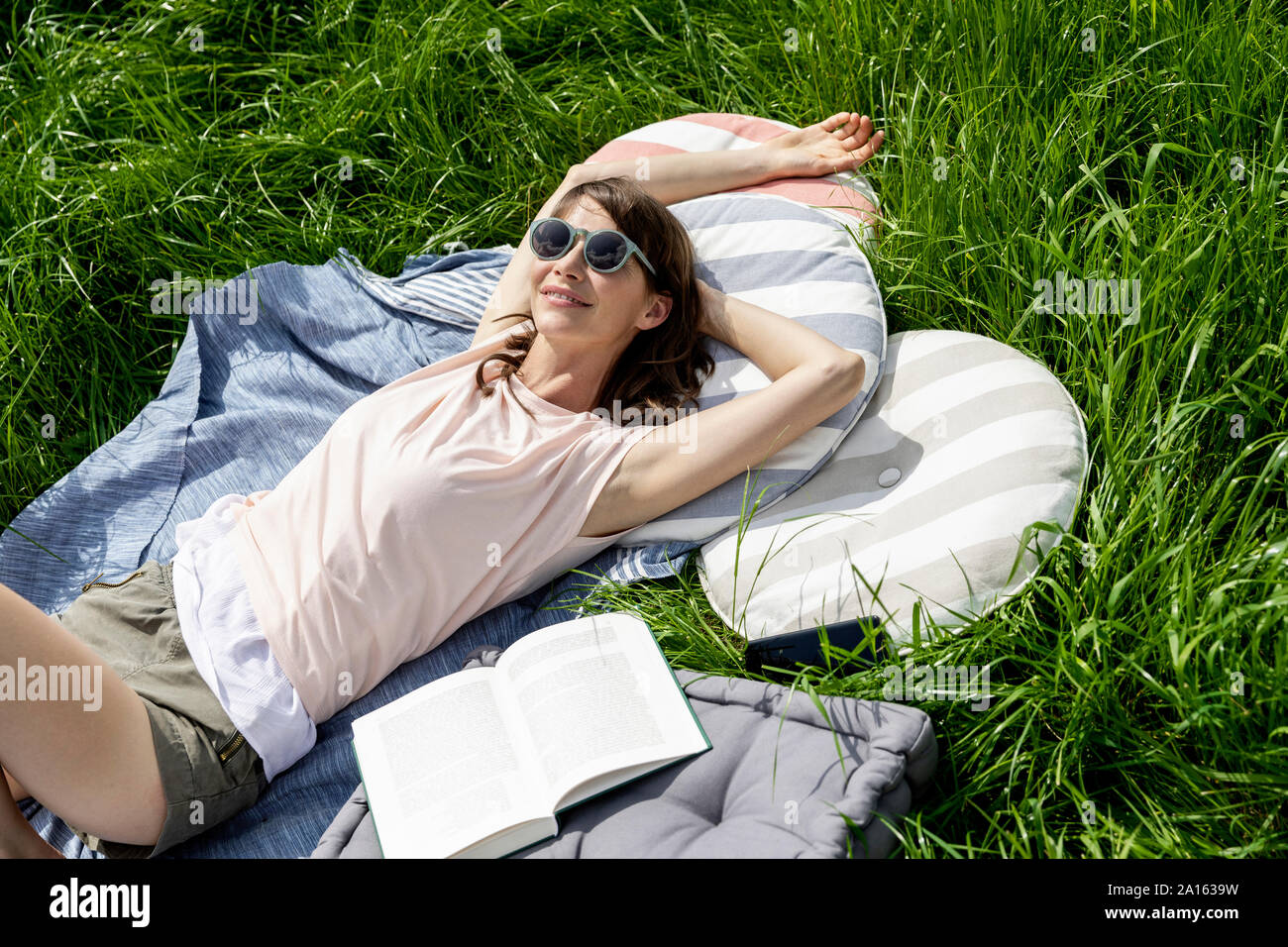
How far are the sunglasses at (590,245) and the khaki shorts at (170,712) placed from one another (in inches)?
60.6

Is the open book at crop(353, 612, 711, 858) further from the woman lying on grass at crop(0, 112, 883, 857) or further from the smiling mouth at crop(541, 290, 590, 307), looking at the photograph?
the smiling mouth at crop(541, 290, 590, 307)

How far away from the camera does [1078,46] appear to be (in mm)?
3564

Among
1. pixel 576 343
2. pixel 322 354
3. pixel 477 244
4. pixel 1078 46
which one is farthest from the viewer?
pixel 477 244

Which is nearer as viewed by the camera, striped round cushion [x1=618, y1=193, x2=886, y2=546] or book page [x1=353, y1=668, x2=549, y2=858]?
book page [x1=353, y1=668, x2=549, y2=858]

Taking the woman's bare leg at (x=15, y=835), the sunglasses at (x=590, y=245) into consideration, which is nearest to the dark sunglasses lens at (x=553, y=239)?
the sunglasses at (x=590, y=245)

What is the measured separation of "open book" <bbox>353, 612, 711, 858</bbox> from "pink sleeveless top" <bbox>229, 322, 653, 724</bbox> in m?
0.28

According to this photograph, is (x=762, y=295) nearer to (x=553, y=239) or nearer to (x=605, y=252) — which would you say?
(x=605, y=252)

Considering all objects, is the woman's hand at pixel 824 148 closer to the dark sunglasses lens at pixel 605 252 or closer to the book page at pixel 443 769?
the dark sunglasses lens at pixel 605 252

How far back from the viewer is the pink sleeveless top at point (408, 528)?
2848 mm

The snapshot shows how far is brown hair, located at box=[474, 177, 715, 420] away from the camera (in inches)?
130

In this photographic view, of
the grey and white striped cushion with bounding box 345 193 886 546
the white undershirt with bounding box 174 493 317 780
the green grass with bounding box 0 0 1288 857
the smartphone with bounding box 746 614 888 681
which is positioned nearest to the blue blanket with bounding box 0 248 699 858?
the grey and white striped cushion with bounding box 345 193 886 546

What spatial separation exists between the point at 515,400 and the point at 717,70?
214 cm
